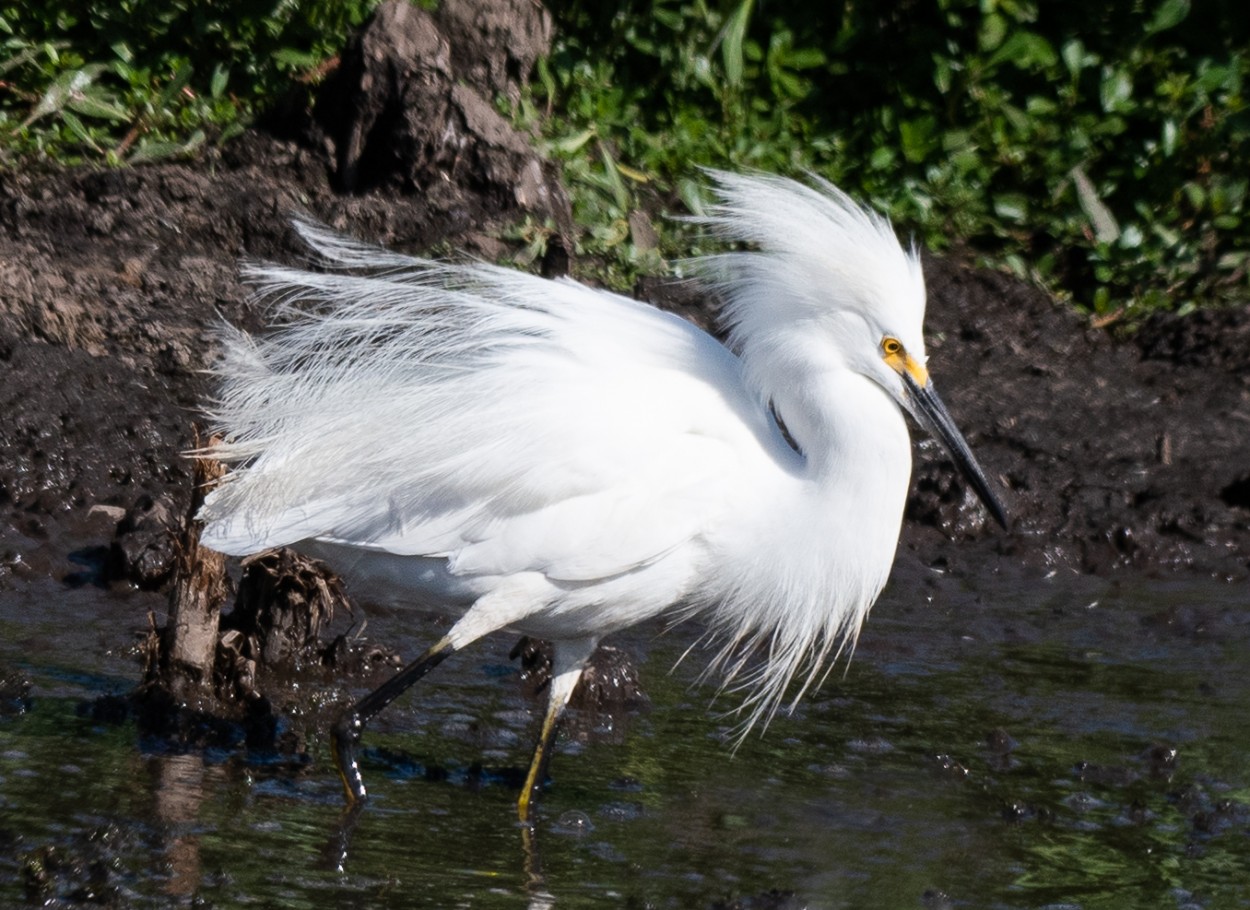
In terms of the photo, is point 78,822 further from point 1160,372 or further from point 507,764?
point 1160,372

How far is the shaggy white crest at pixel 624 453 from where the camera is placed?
4.29m

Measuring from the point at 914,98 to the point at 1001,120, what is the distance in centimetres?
43

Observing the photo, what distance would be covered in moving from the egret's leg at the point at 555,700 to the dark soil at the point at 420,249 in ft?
6.20

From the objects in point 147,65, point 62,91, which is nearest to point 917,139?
point 147,65

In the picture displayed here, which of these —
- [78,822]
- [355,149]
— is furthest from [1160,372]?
[78,822]

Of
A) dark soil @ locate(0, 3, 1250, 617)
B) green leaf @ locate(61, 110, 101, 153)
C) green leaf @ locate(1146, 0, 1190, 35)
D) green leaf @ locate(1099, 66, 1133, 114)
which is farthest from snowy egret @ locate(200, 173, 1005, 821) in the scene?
green leaf @ locate(1146, 0, 1190, 35)

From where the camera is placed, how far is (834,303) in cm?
436

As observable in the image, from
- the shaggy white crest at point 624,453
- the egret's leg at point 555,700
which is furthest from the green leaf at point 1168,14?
the egret's leg at point 555,700

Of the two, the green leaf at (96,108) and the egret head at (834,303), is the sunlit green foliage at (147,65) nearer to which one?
the green leaf at (96,108)

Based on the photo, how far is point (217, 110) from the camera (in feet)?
25.6

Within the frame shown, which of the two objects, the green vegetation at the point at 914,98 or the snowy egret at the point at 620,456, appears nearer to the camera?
the snowy egret at the point at 620,456

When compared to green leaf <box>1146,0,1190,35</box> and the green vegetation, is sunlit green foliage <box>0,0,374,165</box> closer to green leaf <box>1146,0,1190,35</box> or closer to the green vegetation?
the green vegetation

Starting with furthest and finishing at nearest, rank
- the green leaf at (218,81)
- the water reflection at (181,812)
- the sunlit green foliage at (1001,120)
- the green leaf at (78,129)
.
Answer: the sunlit green foliage at (1001,120) → the green leaf at (218,81) → the green leaf at (78,129) → the water reflection at (181,812)

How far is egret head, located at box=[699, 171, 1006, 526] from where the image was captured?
14.2 ft
